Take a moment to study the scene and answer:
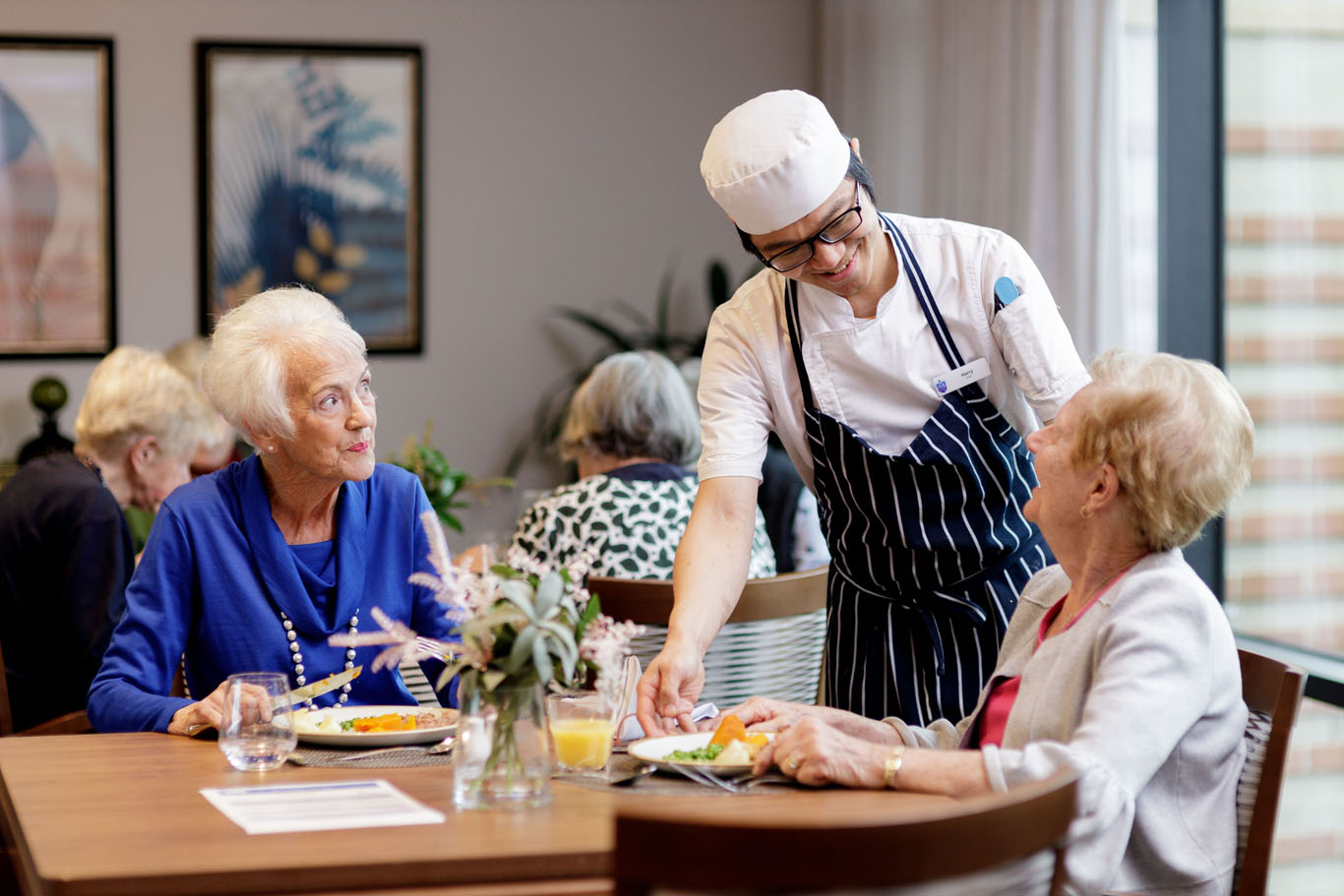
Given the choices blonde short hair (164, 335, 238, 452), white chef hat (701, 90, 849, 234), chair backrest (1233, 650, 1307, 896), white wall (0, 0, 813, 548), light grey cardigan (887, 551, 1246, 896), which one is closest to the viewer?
light grey cardigan (887, 551, 1246, 896)

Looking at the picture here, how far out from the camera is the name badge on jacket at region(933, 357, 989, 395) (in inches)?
84.0

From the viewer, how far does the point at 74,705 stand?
2.93 metres

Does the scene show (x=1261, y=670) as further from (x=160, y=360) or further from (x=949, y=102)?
(x=949, y=102)

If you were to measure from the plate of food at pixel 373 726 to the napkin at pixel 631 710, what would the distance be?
227 mm

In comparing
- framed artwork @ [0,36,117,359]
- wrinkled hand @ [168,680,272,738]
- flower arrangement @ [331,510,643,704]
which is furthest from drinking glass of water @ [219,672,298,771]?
framed artwork @ [0,36,117,359]

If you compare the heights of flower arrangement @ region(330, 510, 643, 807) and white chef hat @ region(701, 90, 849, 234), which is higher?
white chef hat @ region(701, 90, 849, 234)

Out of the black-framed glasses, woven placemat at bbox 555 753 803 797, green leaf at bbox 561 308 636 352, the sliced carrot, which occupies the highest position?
green leaf at bbox 561 308 636 352

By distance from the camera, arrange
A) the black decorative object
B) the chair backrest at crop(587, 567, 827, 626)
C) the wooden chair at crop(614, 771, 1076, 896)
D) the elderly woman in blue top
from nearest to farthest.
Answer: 1. the wooden chair at crop(614, 771, 1076, 896)
2. the elderly woman in blue top
3. the chair backrest at crop(587, 567, 827, 626)
4. the black decorative object

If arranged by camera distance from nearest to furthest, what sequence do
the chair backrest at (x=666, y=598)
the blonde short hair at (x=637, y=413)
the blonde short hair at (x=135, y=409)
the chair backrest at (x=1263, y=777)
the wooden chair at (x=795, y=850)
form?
1. the wooden chair at (x=795, y=850)
2. the chair backrest at (x=1263, y=777)
3. the chair backrest at (x=666, y=598)
4. the blonde short hair at (x=637, y=413)
5. the blonde short hair at (x=135, y=409)

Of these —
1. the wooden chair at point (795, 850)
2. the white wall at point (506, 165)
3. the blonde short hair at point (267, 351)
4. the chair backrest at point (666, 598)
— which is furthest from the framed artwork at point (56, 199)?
the wooden chair at point (795, 850)

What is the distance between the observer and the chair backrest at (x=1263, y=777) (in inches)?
61.0

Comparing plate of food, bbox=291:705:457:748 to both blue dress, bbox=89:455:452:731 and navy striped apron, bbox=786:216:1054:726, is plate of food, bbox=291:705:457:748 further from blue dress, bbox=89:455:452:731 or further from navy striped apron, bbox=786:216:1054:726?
navy striped apron, bbox=786:216:1054:726

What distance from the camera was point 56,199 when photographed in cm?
532

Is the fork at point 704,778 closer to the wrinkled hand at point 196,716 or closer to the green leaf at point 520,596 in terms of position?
the green leaf at point 520,596
